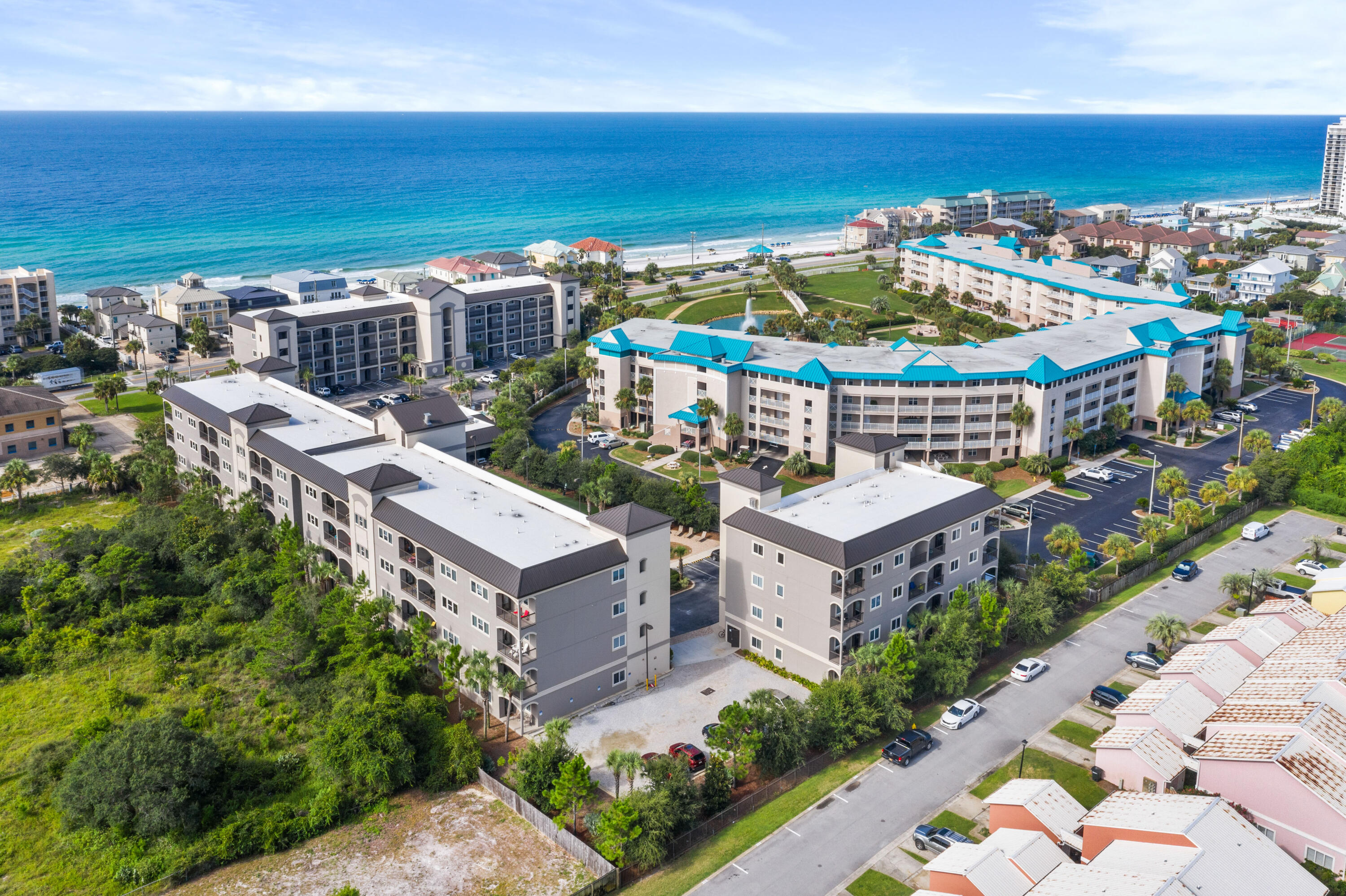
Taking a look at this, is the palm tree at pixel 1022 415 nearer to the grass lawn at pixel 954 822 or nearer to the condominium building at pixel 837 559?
the condominium building at pixel 837 559

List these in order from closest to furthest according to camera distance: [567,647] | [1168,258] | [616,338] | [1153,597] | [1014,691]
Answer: [567,647] → [1014,691] → [1153,597] → [616,338] → [1168,258]

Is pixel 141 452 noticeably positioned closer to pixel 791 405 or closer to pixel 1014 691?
pixel 791 405

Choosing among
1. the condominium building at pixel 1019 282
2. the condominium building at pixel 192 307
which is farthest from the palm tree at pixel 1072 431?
the condominium building at pixel 192 307

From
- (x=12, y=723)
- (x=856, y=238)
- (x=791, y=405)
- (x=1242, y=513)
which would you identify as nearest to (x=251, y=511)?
(x=12, y=723)

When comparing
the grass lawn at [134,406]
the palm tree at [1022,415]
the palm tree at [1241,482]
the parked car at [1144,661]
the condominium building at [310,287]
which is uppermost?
the condominium building at [310,287]

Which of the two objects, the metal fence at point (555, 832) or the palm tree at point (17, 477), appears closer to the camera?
the metal fence at point (555, 832)

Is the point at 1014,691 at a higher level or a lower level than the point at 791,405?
lower

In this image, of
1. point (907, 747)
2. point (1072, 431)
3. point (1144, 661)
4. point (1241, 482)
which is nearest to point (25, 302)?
point (1072, 431)
